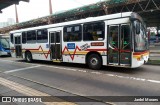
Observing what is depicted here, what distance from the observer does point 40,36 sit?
14125mm

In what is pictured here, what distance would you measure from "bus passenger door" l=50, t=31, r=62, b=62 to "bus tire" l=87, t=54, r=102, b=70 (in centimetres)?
258

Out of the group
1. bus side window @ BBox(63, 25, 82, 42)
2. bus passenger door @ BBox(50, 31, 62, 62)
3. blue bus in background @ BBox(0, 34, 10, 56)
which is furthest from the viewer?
blue bus in background @ BBox(0, 34, 10, 56)

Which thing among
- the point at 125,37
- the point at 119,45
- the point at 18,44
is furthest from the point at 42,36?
the point at 125,37

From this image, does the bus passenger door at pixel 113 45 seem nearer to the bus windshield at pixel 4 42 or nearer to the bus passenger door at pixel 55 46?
the bus passenger door at pixel 55 46

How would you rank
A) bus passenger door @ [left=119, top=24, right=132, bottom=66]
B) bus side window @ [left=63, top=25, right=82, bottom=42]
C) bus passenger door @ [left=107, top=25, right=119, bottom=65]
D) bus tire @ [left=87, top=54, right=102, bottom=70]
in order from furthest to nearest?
1. bus side window @ [left=63, top=25, right=82, bottom=42]
2. bus tire @ [left=87, top=54, right=102, bottom=70]
3. bus passenger door @ [left=107, top=25, right=119, bottom=65]
4. bus passenger door @ [left=119, top=24, right=132, bottom=66]

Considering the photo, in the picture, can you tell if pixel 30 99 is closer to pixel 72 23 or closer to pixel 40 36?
pixel 72 23

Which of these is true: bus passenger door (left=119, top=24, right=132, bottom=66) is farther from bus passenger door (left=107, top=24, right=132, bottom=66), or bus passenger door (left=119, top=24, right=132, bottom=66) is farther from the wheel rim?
the wheel rim

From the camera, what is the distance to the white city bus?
907 cm

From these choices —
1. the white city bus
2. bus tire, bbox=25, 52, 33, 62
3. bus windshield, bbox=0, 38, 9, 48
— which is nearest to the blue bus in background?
bus windshield, bbox=0, 38, 9, 48

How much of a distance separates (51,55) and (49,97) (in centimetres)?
755

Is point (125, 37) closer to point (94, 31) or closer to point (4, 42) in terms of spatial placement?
point (94, 31)

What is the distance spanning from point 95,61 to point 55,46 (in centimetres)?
354

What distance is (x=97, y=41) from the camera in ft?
33.9

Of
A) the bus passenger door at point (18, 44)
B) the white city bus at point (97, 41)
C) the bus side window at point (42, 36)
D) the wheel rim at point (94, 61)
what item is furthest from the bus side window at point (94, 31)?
the bus passenger door at point (18, 44)
